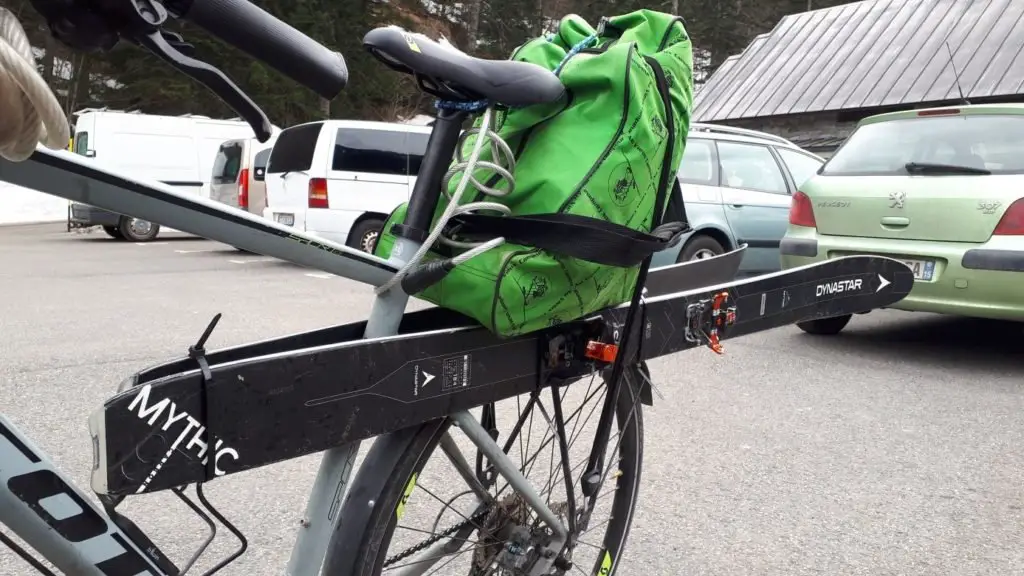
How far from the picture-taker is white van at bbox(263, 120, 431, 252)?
11.0 meters

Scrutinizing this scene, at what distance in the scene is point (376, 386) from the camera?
1551 mm

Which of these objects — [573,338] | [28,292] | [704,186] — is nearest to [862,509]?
[573,338]

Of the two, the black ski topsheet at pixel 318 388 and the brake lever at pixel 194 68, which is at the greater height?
the brake lever at pixel 194 68

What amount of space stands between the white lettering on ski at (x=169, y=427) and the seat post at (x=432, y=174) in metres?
0.55

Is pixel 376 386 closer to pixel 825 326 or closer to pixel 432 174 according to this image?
pixel 432 174

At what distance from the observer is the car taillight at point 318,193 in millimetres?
11000

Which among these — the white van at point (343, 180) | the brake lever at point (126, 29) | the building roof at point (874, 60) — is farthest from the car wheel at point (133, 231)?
the brake lever at point (126, 29)

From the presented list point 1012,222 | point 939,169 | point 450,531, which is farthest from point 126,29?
point 939,169

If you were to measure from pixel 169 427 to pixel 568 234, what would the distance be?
0.79 metres

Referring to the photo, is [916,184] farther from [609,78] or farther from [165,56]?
[165,56]

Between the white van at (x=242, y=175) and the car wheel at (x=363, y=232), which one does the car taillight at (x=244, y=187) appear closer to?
the white van at (x=242, y=175)

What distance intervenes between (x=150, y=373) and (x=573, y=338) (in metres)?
0.92

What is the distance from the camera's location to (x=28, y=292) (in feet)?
27.8

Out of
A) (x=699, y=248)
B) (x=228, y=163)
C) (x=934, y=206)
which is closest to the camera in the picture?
(x=934, y=206)
